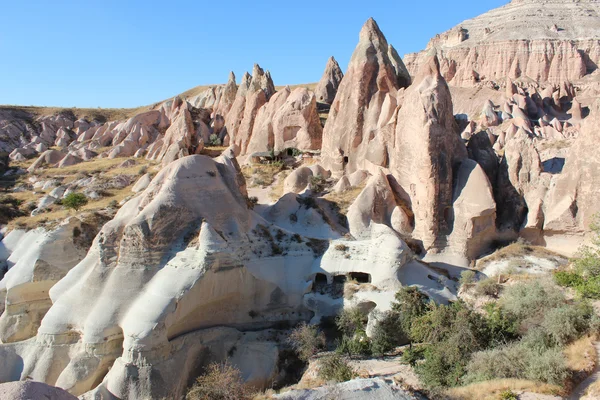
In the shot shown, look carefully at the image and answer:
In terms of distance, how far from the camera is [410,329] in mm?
14141

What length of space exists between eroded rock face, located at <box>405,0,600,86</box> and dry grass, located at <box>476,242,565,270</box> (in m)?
59.6

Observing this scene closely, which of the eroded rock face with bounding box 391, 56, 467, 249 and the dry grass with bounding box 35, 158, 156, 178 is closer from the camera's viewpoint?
the eroded rock face with bounding box 391, 56, 467, 249

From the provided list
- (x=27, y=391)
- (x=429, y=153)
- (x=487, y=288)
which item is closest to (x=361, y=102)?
(x=429, y=153)

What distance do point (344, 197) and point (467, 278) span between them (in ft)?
24.3

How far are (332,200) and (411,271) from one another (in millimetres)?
6777

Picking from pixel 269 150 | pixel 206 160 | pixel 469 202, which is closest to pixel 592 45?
pixel 269 150

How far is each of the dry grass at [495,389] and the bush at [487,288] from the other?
6028 millimetres

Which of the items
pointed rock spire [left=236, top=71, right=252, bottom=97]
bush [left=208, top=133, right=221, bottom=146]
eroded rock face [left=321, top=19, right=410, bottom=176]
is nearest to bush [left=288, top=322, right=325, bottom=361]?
A: eroded rock face [left=321, top=19, right=410, bottom=176]

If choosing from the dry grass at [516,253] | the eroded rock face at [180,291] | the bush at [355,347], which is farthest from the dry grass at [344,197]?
the bush at [355,347]

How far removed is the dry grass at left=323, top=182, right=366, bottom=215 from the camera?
21.5m

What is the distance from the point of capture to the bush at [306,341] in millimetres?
14094

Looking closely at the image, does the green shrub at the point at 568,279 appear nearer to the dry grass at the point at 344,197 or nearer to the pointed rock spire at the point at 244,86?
the dry grass at the point at 344,197

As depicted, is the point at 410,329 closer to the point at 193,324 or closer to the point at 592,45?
the point at 193,324

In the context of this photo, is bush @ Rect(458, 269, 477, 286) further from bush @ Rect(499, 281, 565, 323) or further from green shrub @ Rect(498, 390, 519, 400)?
green shrub @ Rect(498, 390, 519, 400)
